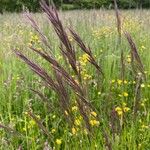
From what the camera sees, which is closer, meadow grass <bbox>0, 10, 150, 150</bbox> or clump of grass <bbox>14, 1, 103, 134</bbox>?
clump of grass <bbox>14, 1, 103, 134</bbox>

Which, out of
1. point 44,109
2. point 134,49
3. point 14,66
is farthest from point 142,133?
point 14,66

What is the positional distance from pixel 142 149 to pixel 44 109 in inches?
35.4

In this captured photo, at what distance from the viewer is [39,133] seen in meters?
2.04

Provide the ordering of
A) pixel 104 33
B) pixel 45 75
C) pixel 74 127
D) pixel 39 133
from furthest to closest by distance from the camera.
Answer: pixel 104 33
pixel 39 133
pixel 74 127
pixel 45 75

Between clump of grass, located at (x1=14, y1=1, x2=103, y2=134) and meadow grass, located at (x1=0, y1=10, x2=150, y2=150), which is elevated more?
clump of grass, located at (x1=14, y1=1, x2=103, y2=134)

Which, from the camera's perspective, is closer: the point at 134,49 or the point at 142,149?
the point at 134,49

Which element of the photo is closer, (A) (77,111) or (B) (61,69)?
(B) (61,69)

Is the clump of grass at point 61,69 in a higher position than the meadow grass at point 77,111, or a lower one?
higher

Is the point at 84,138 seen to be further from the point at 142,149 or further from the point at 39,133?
the point at 39,133

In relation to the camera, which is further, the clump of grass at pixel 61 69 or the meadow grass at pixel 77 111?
the meadow grass at pixel 77 111

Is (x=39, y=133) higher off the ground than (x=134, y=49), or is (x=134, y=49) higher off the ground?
(x=134, y=49)

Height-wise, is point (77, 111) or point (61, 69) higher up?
point (61, 69)

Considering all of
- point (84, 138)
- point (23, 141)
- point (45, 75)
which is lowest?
point (23, 141)

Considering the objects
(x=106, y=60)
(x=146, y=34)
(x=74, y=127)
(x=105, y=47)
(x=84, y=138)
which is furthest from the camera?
(x=146, y=34)
